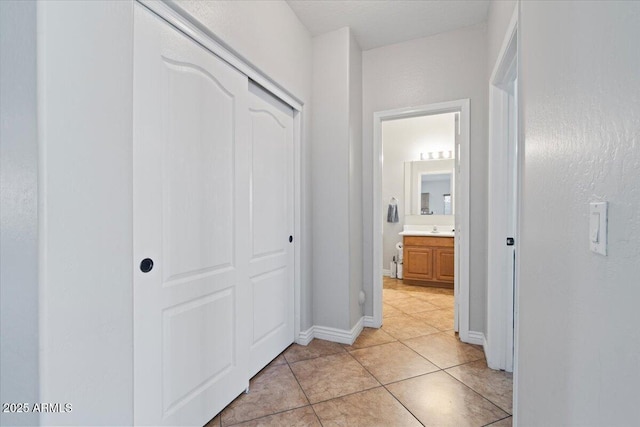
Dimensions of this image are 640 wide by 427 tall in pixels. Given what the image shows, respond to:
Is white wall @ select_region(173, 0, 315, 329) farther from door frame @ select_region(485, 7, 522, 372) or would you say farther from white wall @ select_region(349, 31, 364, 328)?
door frame @ select_region(485, 7, 522, 372)

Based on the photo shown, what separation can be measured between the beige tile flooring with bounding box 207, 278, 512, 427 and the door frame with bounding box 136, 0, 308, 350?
474 mm

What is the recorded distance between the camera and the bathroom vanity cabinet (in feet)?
13.4

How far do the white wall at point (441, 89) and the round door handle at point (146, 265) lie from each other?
1990 mm

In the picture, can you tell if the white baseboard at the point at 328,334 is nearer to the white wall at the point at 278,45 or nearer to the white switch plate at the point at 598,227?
the white wall at the point at 278,45

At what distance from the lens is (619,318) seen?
1.94 feet

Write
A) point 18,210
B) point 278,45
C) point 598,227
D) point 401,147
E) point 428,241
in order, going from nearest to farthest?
point 598,227
point 18,210
point 278,45
point 428,241
point 401,147

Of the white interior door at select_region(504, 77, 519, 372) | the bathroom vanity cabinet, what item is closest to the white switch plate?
the white interior door at select_region(504, 77, 519, 372)

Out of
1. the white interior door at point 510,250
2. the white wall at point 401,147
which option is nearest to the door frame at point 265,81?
the white interior door at point 510,250

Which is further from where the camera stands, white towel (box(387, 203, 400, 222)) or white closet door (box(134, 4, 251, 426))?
white towel (box(387, 203, 400, 222))

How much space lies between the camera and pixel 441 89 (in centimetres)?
259

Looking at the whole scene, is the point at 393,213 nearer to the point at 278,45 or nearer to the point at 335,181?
the point at 335,181

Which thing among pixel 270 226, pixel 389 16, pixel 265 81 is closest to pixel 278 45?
pixel 265 81

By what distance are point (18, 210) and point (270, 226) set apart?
1.38 m

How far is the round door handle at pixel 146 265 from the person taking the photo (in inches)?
47.5
